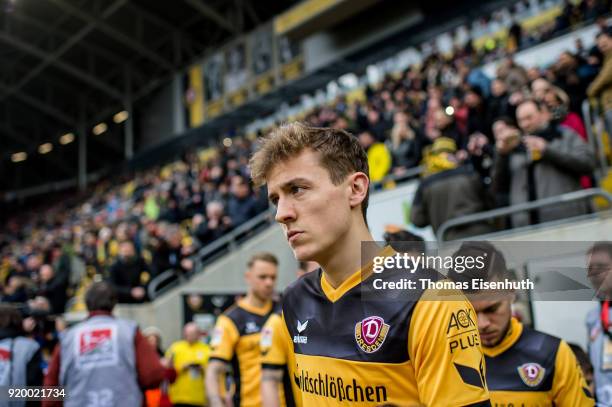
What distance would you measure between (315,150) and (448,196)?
352cm

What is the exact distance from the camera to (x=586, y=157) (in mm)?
4629

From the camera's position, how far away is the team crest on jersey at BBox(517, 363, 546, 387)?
2.41 m

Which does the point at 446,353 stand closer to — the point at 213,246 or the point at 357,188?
the point at 357,188

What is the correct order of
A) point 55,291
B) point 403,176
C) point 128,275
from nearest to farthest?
point 403,176
point 128,275
point 55,291

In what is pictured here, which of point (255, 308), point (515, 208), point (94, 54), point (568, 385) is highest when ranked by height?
point (94, 54)

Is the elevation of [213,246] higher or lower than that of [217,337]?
higher

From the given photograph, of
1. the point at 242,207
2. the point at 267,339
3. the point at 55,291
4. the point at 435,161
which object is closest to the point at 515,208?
the point at 435,161

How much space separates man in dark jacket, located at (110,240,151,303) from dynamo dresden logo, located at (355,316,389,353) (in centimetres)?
762

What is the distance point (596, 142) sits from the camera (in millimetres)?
5875

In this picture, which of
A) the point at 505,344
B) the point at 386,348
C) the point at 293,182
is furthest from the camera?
the point at 505,344

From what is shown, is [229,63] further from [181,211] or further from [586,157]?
[586,157]

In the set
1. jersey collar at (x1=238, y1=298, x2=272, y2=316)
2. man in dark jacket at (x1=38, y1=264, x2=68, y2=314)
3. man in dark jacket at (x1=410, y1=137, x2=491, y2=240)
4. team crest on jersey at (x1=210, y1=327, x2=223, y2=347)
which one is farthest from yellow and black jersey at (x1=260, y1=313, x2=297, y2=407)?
man in dark jacket at (x1=38, y1=264, x2=68, y2=314)

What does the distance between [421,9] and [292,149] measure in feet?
53.6

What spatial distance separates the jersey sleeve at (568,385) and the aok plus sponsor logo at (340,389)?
109cm
